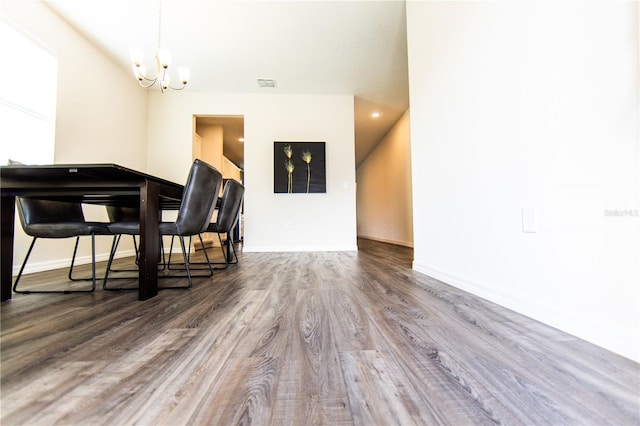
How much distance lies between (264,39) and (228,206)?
1.98 metres

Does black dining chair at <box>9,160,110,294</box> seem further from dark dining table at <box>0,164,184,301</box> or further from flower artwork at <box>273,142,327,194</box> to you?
flower artwork at <box>273,142,327,194</box>

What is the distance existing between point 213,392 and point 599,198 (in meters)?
1.33

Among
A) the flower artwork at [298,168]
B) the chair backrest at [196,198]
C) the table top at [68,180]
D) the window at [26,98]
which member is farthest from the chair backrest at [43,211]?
the flower artwork at [298,168]

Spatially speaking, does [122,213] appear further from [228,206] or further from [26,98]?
[26,98]

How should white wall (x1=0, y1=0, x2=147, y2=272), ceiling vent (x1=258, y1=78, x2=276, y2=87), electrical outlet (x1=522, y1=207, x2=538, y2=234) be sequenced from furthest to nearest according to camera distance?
ceiling vent (x1=258, y1=78, x2=276, y2=87) → white wall (x1=0, y1=0, x2=147, y2=272) → electrical outlet (x1=522, y1=207, x2=538, y2=234)

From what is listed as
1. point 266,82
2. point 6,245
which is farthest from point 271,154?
point 6,245

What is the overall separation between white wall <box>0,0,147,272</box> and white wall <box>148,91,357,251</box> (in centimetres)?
47

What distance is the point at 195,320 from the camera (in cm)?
110

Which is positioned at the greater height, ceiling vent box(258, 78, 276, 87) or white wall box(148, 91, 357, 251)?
ceiling vent box(258, 78, 276, 87)

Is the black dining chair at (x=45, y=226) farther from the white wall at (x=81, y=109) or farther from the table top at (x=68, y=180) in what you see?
the white wall at (x=81, y=109)

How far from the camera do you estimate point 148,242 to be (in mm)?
1502

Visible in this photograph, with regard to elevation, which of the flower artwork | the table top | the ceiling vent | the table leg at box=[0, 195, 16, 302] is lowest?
the table leg at box=[0, 195, 16, 302]

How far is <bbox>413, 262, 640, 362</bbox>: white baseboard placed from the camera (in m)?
0.77

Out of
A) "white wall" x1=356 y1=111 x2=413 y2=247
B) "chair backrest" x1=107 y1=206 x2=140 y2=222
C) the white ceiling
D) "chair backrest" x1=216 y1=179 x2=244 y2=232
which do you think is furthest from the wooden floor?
"white wall" x1=356 y1=111 x2=413 y2=247
